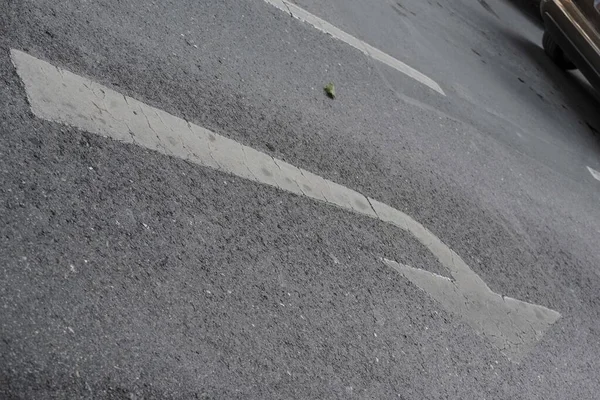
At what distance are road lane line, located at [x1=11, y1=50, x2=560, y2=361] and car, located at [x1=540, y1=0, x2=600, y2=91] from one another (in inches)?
176

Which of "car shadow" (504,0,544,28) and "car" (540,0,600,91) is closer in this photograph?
"car" (540,0,600,91)

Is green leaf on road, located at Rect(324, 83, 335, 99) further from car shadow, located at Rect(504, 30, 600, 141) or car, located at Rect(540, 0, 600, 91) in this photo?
car shadow, located at Rect(504, 30, 600, 141)

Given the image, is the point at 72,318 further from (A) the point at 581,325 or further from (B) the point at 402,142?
(A) the point at 581,325

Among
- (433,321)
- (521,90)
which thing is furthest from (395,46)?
(433,321)

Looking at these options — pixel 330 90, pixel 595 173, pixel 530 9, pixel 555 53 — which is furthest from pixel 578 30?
pixel 330 90

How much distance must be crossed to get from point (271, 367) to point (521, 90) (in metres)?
6.27

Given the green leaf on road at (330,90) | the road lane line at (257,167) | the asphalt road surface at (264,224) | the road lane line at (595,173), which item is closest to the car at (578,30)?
the road lane line at (595,173)

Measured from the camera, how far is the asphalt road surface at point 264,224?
3207 millimetres

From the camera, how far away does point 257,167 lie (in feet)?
14.9

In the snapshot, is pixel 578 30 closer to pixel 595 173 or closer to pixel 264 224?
pixel 595 173

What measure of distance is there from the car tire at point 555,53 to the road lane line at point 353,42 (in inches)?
160

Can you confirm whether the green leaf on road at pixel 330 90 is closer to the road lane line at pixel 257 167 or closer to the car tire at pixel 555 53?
the road lane line at pixel 257 167

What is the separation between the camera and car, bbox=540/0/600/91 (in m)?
8.92

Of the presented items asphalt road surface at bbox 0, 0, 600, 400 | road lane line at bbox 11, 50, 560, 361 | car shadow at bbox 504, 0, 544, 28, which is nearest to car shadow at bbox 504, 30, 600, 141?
car shadow at bbox 504, 0, 544, 28
